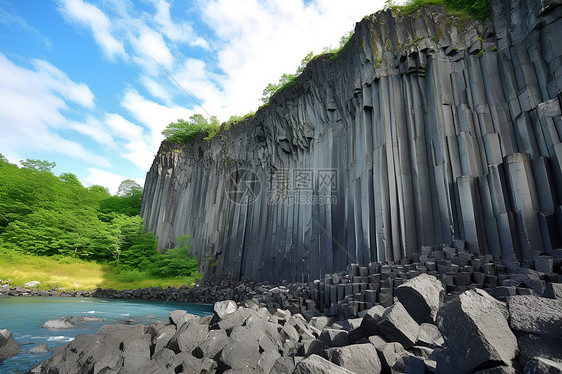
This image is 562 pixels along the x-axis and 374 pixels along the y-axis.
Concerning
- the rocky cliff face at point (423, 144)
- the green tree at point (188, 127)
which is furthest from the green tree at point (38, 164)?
the rocky cliff face at point (423, 144)

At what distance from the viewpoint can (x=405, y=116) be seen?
11.9m

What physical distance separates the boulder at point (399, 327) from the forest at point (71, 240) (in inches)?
958

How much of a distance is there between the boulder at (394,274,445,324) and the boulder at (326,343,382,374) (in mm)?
1196

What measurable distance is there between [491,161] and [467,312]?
355 inches

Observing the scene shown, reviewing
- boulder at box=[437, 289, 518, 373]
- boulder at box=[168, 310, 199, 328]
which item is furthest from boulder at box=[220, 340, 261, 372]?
boulder at box=[437, 289, 518, 373]

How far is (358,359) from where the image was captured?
3.32m

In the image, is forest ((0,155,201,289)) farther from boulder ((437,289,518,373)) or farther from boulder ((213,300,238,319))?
boulder ((437,289,518,373))

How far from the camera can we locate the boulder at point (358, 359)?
3.24 metres

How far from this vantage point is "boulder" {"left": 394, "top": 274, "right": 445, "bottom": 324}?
418 centimetres

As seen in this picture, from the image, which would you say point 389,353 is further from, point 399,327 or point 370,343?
point 399,327

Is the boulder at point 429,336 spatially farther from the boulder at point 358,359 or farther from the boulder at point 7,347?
the boulder at point 7,347

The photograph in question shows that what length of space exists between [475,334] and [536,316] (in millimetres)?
665

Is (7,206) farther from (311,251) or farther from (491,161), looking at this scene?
(491,161)

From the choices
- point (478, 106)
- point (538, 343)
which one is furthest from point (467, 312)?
point (478, 106)
